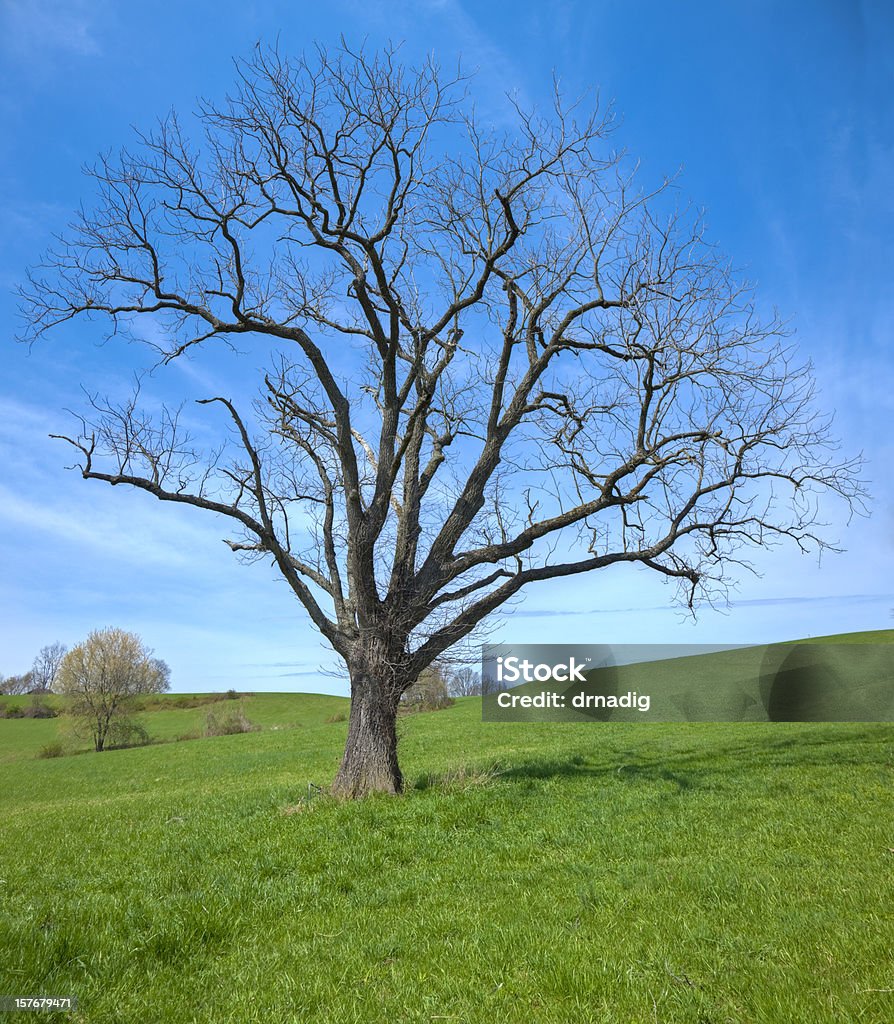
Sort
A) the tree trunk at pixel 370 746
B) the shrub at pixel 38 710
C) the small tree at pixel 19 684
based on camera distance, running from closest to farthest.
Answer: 1. the tree trunk at pixel 370 746
2. the shrub at pixel 38 710
3. the small tree at pixel 19 684

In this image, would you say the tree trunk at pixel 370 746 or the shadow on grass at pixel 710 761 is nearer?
the tree trunk at pixel 370 746

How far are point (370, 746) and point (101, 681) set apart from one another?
46.2m

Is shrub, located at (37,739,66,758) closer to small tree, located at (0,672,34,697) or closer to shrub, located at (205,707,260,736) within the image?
shrub, located at (205,707,260,736)

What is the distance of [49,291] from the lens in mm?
13039

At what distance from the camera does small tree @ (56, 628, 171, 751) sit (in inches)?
1999

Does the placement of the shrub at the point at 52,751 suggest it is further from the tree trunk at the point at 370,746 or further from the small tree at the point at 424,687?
the small tree at the point at 424,687

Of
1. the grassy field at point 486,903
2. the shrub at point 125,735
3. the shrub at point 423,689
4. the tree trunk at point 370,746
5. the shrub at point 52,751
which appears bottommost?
the shrub at point 52,751

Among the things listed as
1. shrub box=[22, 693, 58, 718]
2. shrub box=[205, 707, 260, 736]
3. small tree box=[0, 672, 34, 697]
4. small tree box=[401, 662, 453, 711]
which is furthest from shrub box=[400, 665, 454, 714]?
small tree box=[0, 672, 34, 697]

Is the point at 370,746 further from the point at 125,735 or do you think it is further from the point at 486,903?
the point at 125,735

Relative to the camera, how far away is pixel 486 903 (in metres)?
6.87

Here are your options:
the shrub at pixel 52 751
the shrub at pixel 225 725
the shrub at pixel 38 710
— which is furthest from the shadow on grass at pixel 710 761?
Answer: the shrub at pixel 38 710

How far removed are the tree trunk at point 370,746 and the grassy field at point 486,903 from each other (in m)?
0.75

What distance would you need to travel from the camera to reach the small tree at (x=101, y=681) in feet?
167

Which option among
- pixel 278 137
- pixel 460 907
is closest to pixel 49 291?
pixel 278 137
